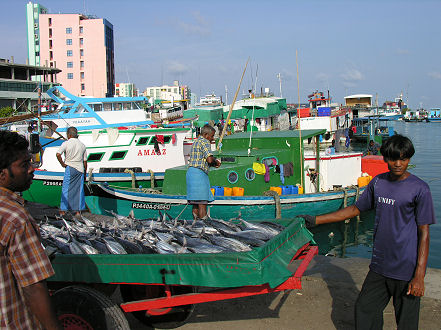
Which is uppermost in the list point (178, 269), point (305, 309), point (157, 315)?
point (178, 269)

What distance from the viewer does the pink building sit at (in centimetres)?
7200

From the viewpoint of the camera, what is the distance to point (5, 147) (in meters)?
2.44

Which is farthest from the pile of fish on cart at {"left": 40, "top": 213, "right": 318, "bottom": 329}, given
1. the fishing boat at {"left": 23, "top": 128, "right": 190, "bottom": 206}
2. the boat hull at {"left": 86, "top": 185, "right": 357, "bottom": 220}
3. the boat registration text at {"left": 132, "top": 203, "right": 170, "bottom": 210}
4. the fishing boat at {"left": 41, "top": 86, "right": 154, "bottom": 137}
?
the fishing boat at {"left": 41, "top": 86, "right": 154, "bottom": 137}

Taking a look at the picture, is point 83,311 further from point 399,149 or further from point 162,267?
point 399,149

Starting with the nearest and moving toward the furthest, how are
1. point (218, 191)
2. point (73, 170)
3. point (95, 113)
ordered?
point (73, 170), point (218, 191), point (95, 113)

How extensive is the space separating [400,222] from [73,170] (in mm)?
6731

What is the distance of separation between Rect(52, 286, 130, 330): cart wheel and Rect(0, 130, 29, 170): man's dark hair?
1.36m

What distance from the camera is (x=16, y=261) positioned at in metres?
2.21

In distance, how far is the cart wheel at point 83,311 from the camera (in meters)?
3.32

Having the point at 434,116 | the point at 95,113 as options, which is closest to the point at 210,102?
the point at 95,113

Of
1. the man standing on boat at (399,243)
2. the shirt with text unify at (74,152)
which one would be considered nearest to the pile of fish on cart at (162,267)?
the man standing on boat at (399,243)

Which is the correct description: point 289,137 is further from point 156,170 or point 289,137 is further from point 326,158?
point 156,170

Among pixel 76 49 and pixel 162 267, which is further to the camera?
pixel 76 49

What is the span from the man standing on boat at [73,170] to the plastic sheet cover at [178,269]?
16.6ft
